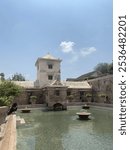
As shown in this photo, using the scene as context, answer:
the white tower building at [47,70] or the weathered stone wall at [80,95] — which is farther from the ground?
the white tower building at [47,70]

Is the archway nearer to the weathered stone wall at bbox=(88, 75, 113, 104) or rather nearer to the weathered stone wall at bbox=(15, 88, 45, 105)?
the weathered stone wall at bbox=(15, 88, 45, 105)

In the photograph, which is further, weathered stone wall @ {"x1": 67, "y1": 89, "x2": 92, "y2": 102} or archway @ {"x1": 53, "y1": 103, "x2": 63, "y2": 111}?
weathered stone wall @ {"x1": 67, "y1": 89, "x2": 92, "y2": 102}

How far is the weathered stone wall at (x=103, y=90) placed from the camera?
31.4 metres

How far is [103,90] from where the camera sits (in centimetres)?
3338

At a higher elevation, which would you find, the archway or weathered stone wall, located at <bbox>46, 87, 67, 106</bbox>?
weathered stone wall, located at <bbox>46, 87, 67, 106</bbox>

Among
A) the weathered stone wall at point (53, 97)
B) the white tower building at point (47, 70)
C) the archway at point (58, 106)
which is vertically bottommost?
the archway at point (58, 106)

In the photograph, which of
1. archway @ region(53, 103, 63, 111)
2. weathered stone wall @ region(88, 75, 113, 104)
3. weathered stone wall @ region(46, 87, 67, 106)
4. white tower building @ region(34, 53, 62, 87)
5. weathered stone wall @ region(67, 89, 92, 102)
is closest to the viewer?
archway @ region(53, 103, 63, 111)

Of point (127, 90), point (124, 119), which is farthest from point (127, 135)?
point (127, 90)

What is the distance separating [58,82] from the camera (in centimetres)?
3103

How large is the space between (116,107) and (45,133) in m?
9.31

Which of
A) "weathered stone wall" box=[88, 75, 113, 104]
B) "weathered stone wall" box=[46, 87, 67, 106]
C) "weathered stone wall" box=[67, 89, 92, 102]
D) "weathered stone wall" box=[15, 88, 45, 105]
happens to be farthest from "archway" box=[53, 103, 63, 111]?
"weathered stone wall" box=[88, 75, 113, 104]

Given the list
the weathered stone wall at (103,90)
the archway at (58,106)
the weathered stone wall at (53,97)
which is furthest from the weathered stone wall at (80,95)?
the archway at (58,106)

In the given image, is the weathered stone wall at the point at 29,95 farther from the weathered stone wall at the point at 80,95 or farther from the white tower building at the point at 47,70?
the weathered stone wall at the point at 80,95

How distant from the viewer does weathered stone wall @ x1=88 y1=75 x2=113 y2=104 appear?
31358mm
